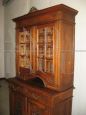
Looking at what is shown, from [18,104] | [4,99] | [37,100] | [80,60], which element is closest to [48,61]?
[80,60]

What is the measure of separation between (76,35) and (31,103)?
49.1 inches

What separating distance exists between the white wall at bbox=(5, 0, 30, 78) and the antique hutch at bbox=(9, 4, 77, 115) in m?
1.08

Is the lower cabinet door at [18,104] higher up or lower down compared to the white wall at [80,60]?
lower down

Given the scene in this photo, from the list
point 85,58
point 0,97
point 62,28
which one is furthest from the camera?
point 0,97

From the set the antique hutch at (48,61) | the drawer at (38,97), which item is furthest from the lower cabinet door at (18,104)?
the drawer at (38,97)

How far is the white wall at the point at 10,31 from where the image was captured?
11.7ft

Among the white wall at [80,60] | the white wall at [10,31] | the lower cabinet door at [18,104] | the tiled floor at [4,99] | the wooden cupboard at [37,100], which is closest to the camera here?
the wooden cupboard at [37,100]

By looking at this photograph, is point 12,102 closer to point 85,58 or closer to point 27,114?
point 27,114

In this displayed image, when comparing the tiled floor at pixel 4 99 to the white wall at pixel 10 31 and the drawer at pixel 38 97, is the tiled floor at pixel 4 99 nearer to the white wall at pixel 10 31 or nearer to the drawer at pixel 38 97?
the white wall at pixel 10 31

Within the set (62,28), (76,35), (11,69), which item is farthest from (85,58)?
(11,69)

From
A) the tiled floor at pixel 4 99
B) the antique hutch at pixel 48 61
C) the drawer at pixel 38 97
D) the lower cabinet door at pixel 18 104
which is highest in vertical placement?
the antique hutch at pixel 48 61

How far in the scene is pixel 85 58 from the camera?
84.7 inches

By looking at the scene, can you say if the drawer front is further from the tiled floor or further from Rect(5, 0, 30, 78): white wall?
Rect(5, 0, 30, 78): white wall

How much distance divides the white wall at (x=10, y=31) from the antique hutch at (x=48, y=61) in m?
1.08
